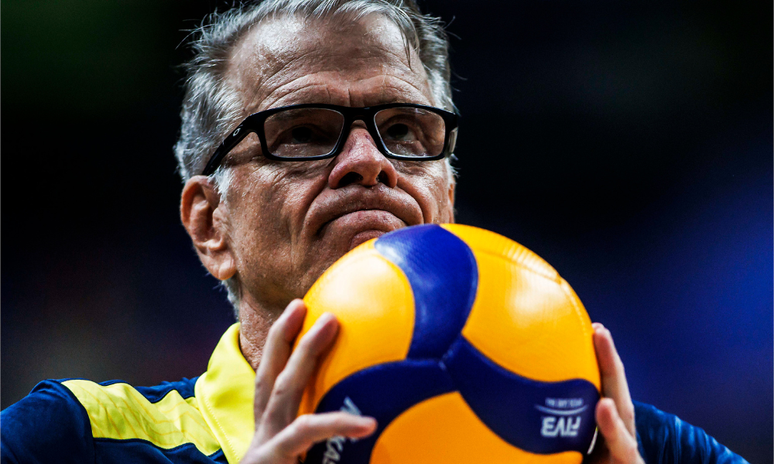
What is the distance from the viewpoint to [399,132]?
2162mm

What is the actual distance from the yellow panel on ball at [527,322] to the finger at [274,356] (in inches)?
14.8

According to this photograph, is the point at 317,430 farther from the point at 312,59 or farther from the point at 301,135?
the point at 312,59

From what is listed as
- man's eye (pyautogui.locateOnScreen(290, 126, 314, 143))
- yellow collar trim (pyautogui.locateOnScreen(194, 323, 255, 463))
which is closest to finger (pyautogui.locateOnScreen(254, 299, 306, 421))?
yellow collar trim (pyautogui.locateOnScreen(194, 323, 255, 463))

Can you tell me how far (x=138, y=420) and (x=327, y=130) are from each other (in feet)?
3.57

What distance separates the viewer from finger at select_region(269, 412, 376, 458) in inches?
42.9

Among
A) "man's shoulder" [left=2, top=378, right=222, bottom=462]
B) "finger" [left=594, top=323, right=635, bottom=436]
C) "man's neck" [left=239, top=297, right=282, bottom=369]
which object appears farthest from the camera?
"man's neck" [left=239, top=297, right=282, bottom=369]

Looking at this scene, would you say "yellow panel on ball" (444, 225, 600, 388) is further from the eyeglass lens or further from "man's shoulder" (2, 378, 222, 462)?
"man's shoulder" (2, 378, 222, 462)

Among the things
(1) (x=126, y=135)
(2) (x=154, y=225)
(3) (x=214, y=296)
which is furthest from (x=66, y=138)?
(3) (x=214, y=296)

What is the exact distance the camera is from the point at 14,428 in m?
1.66

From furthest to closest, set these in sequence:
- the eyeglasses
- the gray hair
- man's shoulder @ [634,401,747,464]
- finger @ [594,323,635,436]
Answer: man's shoulder @ [634,401,747,464] < the gray hair < the eyeglasses < finger @ [594,323,635,436]

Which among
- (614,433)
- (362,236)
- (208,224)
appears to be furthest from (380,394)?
(208,224)

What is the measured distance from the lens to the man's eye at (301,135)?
2062 mm

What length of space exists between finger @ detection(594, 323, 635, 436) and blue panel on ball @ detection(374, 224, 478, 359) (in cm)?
29

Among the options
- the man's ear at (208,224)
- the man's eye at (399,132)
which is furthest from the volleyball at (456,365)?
the man's ear at (208,224)
